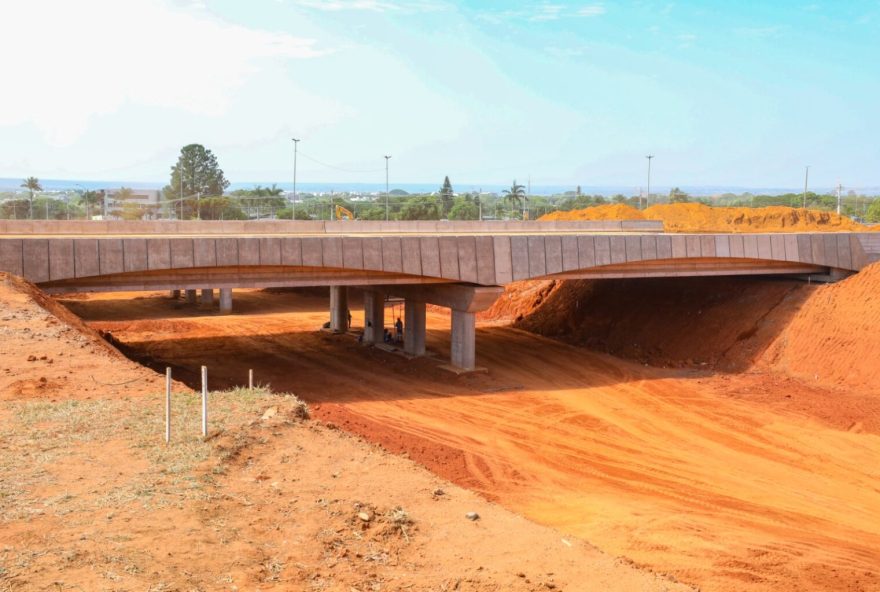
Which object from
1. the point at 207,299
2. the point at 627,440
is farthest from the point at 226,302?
the point at 627,440

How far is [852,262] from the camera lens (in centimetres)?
3578

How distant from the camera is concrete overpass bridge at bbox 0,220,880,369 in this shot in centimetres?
2483

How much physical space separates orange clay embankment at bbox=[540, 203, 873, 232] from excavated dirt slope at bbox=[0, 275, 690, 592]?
51634 millimetres

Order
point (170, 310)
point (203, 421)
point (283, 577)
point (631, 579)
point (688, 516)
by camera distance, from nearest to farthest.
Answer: point (283, 577), point (631, 579), point (203, 421), point (688, 516), point (170, 310)

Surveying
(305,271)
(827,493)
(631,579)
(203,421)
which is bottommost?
(827,493)

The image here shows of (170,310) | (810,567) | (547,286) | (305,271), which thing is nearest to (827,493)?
(810,567)

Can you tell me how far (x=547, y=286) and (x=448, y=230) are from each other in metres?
6.01

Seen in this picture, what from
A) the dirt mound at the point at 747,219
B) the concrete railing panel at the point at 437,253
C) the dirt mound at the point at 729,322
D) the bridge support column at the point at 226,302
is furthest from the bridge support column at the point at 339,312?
the dirt mound at the point at 747,219

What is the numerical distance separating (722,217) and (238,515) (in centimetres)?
6234

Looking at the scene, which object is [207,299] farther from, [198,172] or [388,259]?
[198,172]

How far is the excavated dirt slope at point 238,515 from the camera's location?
8.98 metres

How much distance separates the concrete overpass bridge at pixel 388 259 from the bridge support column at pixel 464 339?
51 mm

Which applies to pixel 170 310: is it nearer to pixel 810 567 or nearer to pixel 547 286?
pixel 547 286

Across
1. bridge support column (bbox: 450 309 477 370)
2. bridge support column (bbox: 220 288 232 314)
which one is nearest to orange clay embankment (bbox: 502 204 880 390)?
bridge support column (bbox: 450 309 477 370)
